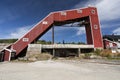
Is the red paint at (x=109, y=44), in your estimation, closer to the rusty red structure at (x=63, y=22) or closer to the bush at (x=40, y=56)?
the rusty red structure at (x=63, y=22)

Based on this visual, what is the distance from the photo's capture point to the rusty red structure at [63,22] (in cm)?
3769

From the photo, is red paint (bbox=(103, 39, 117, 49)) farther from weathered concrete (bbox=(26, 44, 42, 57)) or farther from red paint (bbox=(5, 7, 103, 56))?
weathered concrete (bbox=(26, 44, 42, 57))

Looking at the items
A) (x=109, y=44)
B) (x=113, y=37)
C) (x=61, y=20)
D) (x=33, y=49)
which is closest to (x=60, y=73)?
(x=33, y=49)

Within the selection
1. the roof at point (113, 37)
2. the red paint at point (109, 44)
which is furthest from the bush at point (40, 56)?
the roof at point (113, 37)

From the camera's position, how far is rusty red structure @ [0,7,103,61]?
3769 centimetres

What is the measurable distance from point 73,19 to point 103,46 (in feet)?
33.4

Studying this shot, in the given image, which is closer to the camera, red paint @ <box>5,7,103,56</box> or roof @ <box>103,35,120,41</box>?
red paint @ <box>5,7,103,56</box>

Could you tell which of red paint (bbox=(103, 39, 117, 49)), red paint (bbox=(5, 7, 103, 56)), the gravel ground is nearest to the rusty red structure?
red paint (bbox=(5, 7, 103, 56))

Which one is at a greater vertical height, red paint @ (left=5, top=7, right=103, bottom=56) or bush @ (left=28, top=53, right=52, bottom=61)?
red paint @ (left=5, top=7, right=103, bottom=56)

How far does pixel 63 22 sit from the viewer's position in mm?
42562

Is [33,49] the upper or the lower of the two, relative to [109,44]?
lower

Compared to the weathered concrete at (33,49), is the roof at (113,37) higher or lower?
higher

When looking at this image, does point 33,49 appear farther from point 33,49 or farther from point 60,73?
point 60,73

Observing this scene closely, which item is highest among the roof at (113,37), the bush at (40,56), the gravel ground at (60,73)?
the roof at (113,37)
